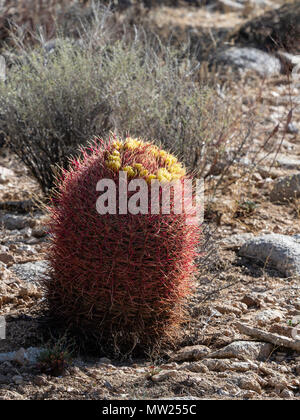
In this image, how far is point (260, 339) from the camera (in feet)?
11.4

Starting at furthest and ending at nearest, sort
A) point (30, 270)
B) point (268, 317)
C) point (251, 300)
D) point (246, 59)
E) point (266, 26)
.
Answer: point (266, 26), point (246, 59), point (30, 270), point (251, 300), point (268, 317)

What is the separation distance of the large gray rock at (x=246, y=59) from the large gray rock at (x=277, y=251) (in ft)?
16.8

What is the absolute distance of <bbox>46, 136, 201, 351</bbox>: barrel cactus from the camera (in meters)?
3.02

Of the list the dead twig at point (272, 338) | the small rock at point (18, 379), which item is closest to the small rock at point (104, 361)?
the small rock at point (18, 379)

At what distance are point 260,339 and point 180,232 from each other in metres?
0.86

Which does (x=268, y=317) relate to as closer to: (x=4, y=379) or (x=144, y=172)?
(x=144, y=172)

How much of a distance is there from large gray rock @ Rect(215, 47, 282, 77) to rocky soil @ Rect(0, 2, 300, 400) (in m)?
3.64

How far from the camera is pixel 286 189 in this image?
5801 mm

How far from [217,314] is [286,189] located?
228 centimetres

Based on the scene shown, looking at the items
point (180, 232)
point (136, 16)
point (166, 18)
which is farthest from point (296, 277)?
point (166, 18)

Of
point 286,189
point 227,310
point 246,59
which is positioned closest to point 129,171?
point 227,310

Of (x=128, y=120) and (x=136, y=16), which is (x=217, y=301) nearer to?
(x=128, y=120)

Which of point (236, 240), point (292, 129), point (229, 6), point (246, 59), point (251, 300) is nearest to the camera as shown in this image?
point (251, 300)

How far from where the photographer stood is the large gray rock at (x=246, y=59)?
375 inches
